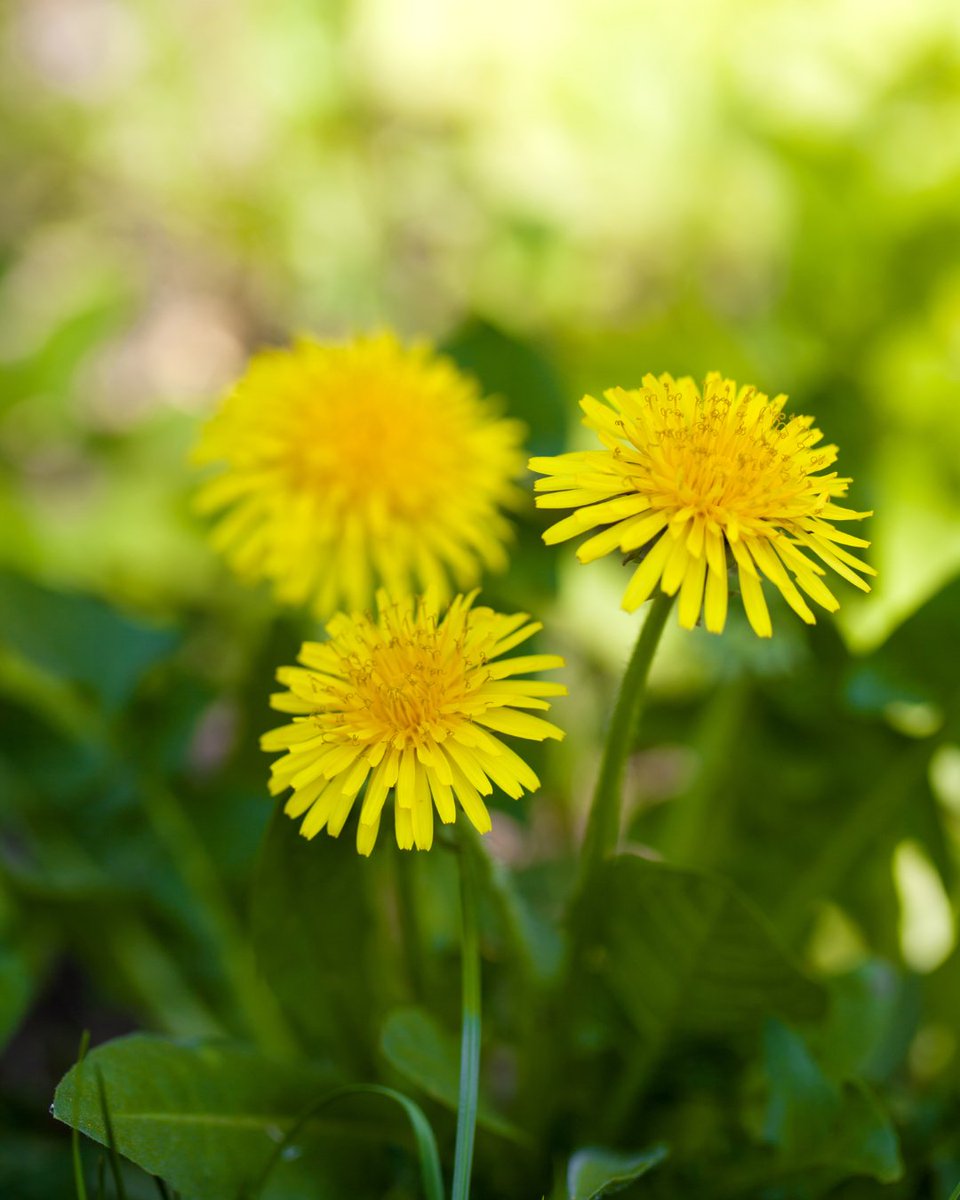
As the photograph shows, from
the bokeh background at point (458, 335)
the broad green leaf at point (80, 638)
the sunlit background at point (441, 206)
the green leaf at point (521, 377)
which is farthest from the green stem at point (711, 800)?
the broad green leaf at point (80, 638)

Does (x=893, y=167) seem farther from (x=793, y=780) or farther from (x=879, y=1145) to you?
(x=879, y=1145)

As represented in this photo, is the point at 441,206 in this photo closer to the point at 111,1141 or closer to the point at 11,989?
the point at 11,989

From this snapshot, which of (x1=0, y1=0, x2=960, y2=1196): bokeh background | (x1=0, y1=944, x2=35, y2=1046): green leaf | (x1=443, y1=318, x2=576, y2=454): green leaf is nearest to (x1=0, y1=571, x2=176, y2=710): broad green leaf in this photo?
(x1=0, y1=0, x2=960, y2=1196): bokeh background

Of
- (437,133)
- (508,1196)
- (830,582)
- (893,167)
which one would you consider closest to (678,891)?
(508,1196)

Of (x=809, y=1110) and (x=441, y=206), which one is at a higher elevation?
(x=441, y=206)

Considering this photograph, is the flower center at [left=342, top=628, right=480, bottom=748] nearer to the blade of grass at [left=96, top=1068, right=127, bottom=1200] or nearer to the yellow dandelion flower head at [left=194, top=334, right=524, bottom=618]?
the yellow dandelion flower head at [left=194, top=334, right=524, bottom=618]

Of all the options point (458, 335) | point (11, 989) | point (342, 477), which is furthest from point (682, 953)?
point (458, 335)
